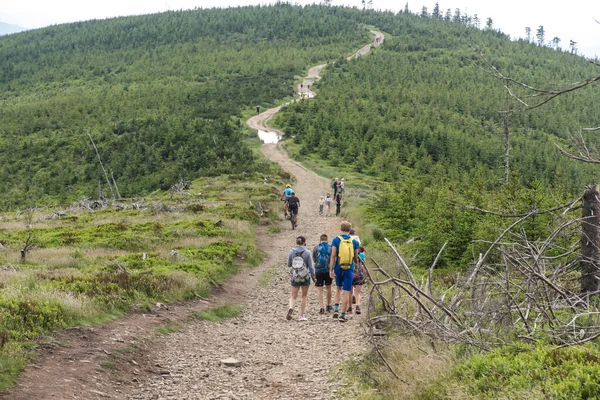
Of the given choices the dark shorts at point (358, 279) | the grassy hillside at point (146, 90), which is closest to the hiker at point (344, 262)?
the dark shorts at point (358, 279)

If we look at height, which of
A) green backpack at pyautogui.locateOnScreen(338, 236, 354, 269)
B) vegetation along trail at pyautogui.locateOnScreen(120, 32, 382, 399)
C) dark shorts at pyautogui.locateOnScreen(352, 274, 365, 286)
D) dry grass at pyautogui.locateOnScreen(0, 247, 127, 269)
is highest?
green backpack at pyautogui.locateOnScreen(338, 236, 354, 269)

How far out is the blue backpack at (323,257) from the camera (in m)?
11.4

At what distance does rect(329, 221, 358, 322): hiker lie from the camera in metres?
10.5

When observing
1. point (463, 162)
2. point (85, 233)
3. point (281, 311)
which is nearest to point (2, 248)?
point (85, 233)

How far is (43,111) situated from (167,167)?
39722mm

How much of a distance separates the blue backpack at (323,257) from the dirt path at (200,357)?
107 centimetres

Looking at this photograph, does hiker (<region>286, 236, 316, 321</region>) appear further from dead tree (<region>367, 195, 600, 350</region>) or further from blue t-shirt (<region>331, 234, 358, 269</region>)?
dead tree (<region>367, 195, 600, 350</region>)

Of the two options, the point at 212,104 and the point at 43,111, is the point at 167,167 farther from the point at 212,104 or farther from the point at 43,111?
the point at 43,111

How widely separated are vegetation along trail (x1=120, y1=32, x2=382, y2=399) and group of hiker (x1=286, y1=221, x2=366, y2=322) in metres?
0.42

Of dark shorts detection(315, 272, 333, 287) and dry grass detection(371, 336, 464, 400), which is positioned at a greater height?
dry grass detection(371, 336, 464, 400)

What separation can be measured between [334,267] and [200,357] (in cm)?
347

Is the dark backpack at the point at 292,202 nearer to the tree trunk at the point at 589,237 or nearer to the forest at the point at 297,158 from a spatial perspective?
the forest at the point at 297,158

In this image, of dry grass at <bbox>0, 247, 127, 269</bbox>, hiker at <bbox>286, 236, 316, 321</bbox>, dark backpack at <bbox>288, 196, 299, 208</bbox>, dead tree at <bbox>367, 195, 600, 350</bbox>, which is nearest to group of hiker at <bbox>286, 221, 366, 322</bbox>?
hiker at <bbox>286, 236, 316, 321</bbox>

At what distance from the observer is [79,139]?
201 ft
